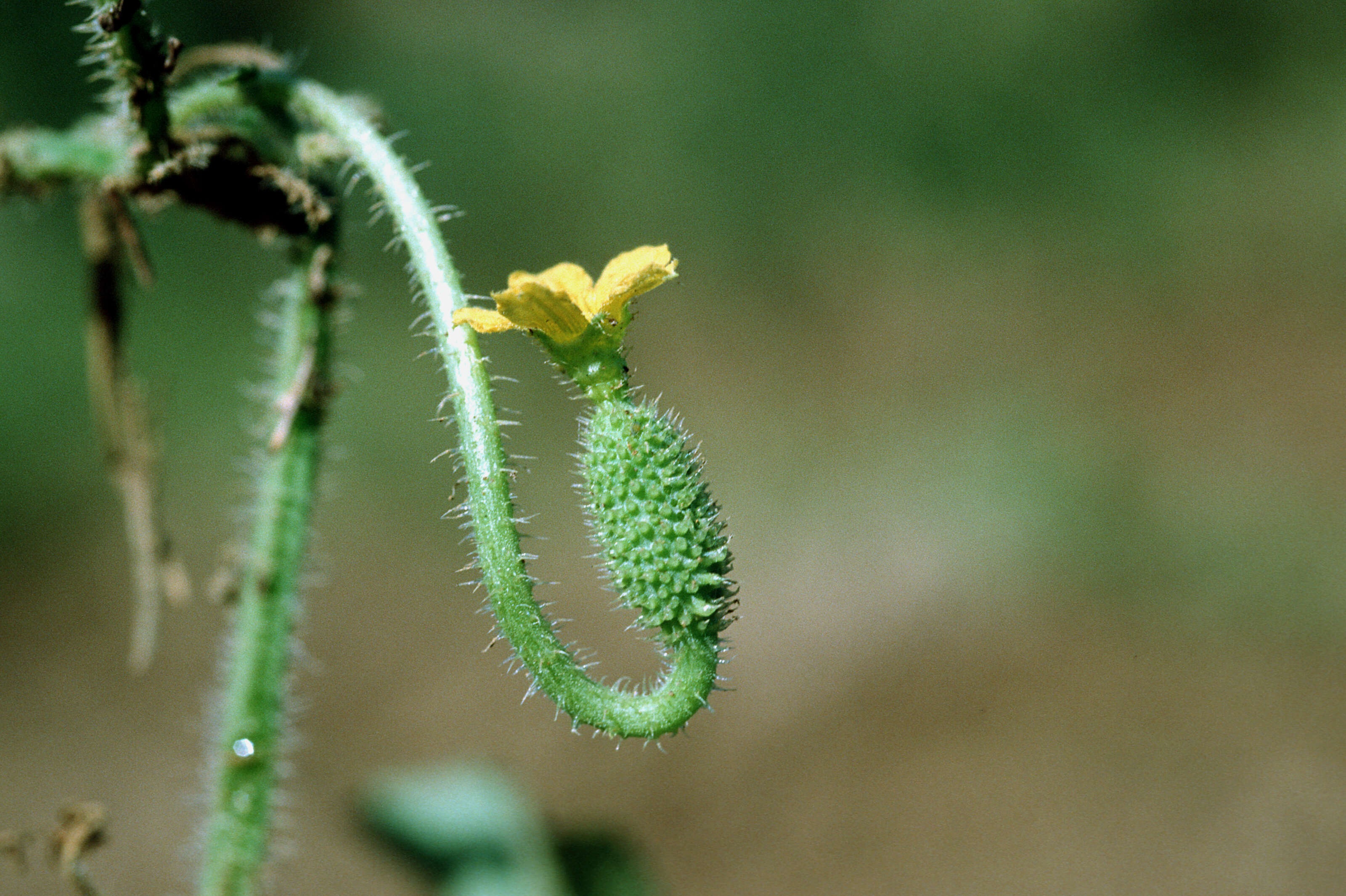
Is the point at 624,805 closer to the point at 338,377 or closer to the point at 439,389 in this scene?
the point at 439,389

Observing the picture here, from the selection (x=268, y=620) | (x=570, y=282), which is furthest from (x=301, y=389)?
(x=570, y=282)

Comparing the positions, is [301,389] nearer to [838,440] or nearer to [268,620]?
[268,620]

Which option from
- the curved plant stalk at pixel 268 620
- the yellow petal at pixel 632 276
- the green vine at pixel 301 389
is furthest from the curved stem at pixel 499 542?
the curved plant stalk at pixel 268 620

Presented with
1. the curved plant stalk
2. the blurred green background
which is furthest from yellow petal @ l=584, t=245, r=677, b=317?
the blurred green background

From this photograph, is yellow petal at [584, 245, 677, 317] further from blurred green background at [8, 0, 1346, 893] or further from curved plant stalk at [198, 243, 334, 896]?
blurred green background at [8, 0, 1346, 893]

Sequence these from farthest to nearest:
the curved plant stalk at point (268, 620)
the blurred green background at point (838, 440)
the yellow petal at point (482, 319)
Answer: the blurred green background at point (838, 440) → the curved plant stalk at point (268, 620) → the yellow petal at point (482, 319)

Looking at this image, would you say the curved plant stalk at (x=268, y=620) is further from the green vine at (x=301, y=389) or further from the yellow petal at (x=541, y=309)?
the yellow petal at (x=541, y=309)
